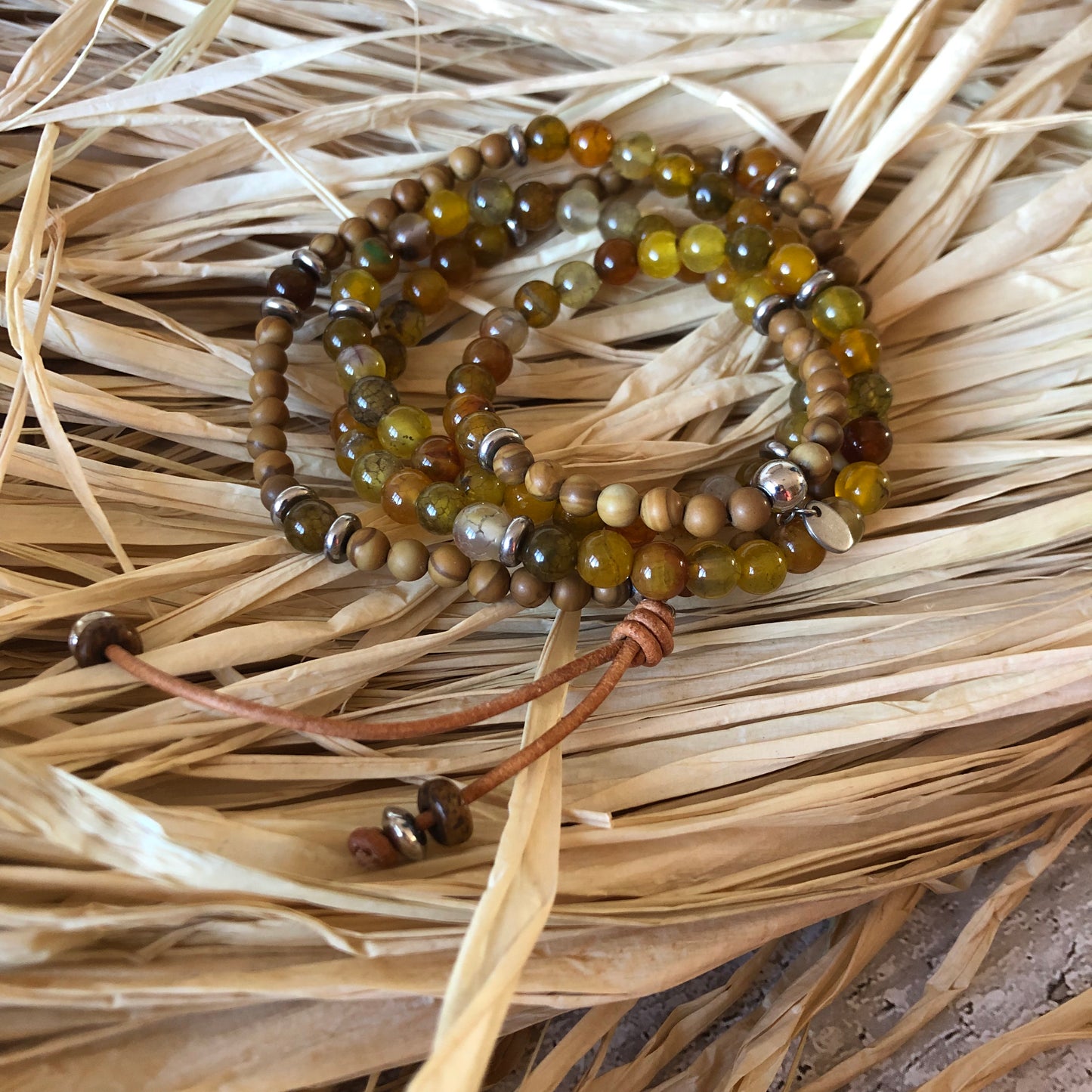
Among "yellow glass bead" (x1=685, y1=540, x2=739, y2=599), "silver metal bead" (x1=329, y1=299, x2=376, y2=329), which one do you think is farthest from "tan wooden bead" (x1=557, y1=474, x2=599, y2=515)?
"silver metal bead" (x1=329, y1=299, x2=376, y2=329)

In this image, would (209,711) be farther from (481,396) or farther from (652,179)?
(652,179)

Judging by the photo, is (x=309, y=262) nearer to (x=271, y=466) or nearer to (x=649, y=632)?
(x=271, y=466)

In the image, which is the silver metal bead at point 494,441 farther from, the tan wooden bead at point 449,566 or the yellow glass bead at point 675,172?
the yellow glass bead at point 675,172

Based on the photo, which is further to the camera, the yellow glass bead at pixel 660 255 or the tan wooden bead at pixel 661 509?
the yellow glass bead at pixel 660 255

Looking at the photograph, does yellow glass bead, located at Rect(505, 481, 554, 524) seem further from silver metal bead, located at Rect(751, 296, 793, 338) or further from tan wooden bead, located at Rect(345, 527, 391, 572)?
silver metal bead, located at Rect(751, 296, 793, 338)

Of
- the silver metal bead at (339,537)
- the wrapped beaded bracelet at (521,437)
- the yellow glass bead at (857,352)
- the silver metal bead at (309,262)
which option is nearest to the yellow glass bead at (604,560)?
the wrapped beaded bracelet at (521,437)

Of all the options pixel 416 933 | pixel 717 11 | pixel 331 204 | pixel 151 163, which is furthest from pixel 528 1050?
pixel 717 11
